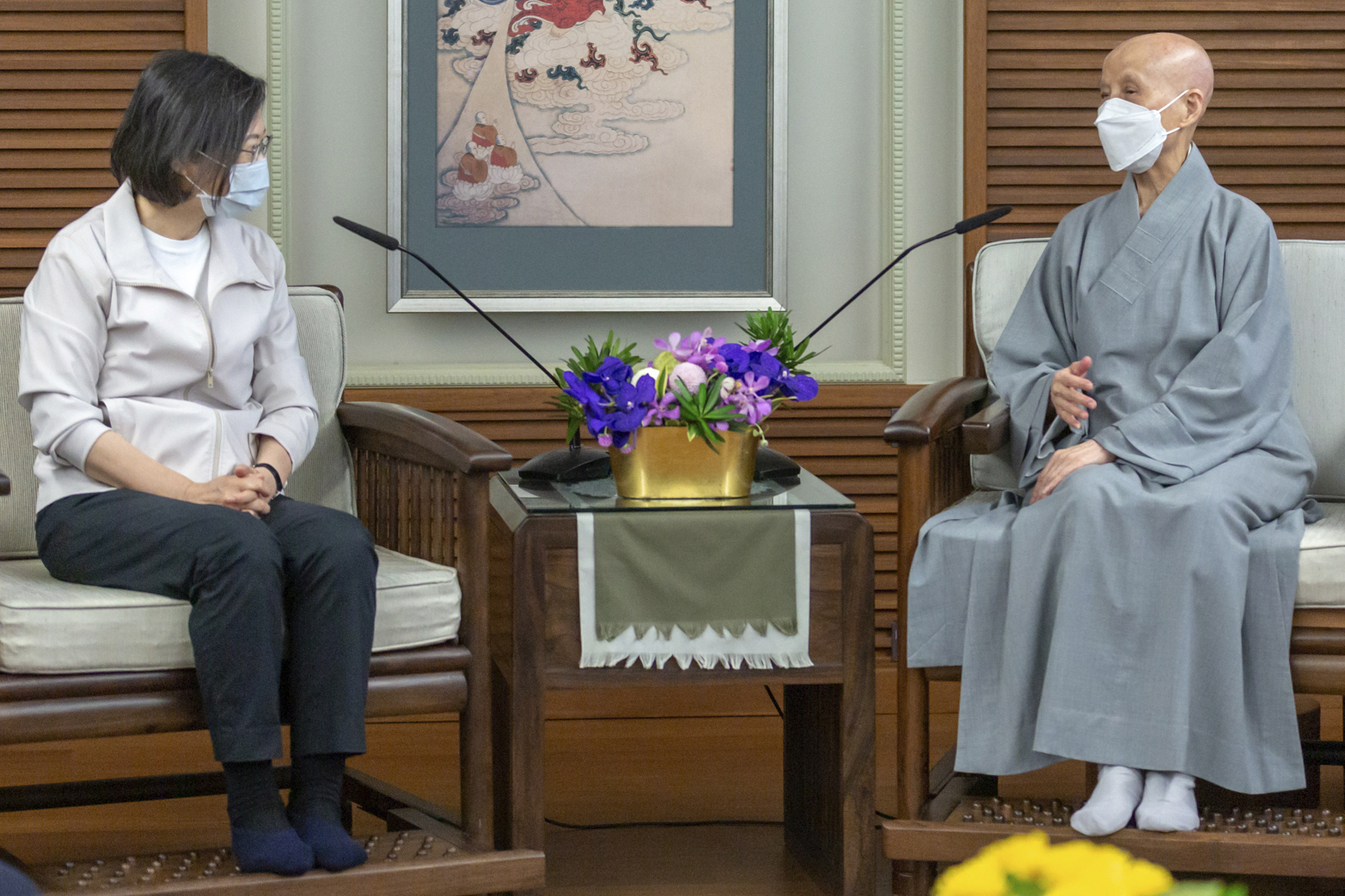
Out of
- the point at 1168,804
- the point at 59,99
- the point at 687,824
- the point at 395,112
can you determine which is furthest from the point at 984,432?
the point at 59,99

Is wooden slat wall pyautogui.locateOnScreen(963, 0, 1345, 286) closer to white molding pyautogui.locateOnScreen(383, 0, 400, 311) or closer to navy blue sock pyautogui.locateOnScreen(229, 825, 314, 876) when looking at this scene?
white molding pyautogui.locateOnScreen(383, 0, 400, 311)

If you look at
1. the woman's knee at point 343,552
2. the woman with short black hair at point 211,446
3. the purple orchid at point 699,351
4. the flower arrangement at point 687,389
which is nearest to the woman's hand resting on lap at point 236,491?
the woman with short black hair at point 211,446

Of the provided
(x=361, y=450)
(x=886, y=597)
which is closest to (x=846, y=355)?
(x=886, y=597)

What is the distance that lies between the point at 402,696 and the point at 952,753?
978 millimetres

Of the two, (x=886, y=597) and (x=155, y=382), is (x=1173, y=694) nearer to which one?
(x=886, y=597)

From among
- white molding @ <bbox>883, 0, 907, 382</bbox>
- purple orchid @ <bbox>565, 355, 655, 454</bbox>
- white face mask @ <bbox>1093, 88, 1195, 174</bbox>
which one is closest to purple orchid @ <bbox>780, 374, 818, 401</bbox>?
purple orchid @ <bbox>565, 355, 655, 454</bbox>

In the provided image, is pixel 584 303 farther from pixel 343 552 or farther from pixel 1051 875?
pixel 1051 875

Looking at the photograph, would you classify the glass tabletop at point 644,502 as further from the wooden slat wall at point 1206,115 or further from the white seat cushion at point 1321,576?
the wooden slat wall at point 1206,115

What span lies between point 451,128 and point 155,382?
3.46ft

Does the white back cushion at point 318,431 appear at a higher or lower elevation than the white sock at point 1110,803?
higher

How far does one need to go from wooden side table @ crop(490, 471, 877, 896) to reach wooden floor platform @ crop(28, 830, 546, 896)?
0.25ft

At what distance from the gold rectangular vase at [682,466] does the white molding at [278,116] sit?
3.96 feet

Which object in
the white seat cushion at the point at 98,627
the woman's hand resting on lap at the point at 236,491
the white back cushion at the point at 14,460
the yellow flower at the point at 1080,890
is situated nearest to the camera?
the yellow flower at the point at 1080,890

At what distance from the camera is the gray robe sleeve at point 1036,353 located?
7.05ft
